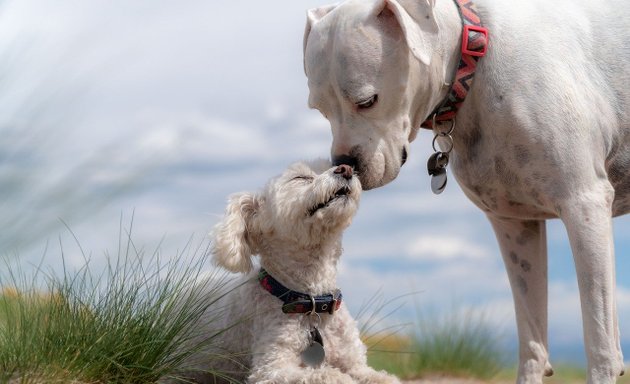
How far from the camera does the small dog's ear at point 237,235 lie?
4867 millimetres

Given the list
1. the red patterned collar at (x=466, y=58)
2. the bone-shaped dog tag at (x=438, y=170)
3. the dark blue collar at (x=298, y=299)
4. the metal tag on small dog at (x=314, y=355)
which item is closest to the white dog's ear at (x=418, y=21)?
the red patterned collar at (x=466, y=58)

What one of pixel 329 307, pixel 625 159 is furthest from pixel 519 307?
pixel 329 307

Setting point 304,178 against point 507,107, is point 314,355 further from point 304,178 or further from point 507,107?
point 507,107

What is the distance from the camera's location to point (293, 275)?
502 centimetres

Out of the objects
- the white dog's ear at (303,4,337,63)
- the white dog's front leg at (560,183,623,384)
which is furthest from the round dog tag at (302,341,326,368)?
the white dog's ear at (303,4,337,63)

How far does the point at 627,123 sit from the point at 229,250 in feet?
8.43

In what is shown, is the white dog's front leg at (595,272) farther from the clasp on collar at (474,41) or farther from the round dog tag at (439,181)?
the clasp on collar at (474,41)

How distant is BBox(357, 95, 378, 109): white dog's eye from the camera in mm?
4988

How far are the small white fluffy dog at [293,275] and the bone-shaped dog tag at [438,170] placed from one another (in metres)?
0.79

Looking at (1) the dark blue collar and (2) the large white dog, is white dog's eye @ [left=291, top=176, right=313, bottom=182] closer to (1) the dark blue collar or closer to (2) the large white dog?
(2) the large white dog

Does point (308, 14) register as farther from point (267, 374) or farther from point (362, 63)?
point (267, 374)

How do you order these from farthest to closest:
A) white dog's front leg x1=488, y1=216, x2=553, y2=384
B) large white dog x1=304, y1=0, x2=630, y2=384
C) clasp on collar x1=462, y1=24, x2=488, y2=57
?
white dog's front leg x1=488, y1=216, x2=553, y2=384 < clasp on collar x1=462, y1=24, x2=488, y2=57 < large white dog x1=304, y1=0, x2=630, y2=384

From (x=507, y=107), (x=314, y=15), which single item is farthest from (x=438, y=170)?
(x=314, y=15)

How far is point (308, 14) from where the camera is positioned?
560 centimetres
